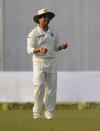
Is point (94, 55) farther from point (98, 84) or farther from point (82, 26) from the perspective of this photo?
point (98, 84)

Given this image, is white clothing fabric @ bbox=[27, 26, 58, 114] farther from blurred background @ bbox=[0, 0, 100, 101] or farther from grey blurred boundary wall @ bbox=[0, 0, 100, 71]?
grey blurred boundary wall @ bbox=[0, 0, 100, 71]

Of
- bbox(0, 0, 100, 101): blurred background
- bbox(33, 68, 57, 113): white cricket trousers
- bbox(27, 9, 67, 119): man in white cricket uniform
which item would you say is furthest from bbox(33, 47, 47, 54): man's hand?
bbox(0, 0, 100, 101): blurred background

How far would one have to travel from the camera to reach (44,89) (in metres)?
11.9

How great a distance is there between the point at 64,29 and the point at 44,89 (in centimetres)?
996

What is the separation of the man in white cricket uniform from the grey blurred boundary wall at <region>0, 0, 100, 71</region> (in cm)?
937

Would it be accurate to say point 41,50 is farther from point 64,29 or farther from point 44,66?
point 64,29

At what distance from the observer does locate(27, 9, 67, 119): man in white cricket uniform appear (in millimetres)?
11797

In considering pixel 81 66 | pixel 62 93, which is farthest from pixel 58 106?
pixel 81 66

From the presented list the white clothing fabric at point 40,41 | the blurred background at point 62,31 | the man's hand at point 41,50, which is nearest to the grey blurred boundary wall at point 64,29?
the blurred background at point 62,31

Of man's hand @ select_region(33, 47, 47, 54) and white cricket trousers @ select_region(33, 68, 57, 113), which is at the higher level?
man's hand @ select_region(33, 47, 47, 54)

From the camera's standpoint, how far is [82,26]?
858 inches

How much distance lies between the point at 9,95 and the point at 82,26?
5.32m

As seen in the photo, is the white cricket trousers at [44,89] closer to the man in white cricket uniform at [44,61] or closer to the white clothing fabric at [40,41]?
the man in white cricket uniform at [44,61]

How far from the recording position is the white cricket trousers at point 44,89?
1182 cm
